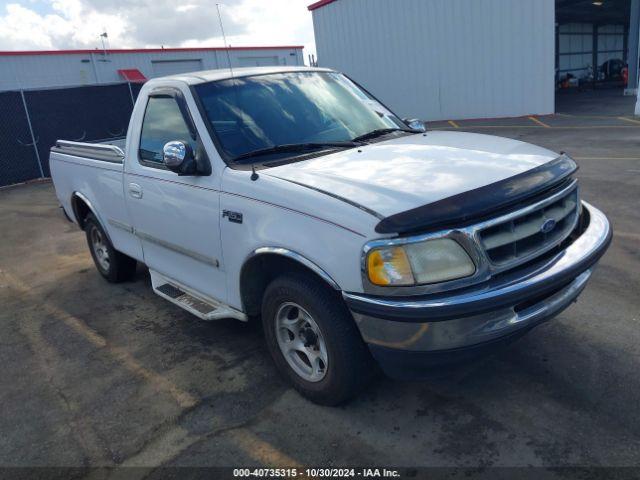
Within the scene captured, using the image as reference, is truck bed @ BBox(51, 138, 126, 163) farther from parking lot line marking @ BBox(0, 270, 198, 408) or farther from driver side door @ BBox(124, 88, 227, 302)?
parking lot line marking @ BBox(0, 270, 198, 408)

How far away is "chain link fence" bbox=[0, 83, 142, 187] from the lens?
1424cm

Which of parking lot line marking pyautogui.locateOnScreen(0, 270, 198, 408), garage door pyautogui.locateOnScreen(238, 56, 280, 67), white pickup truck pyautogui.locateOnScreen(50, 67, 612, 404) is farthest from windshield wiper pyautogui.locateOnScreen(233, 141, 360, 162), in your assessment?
garage door pyautogui.locateOnScreen(238, 56, 280, 67)

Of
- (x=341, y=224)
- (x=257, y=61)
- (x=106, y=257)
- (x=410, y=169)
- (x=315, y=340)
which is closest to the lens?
(x=341, y=224)

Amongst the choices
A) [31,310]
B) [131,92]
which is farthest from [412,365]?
[131,92]

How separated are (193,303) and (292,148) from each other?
139 centimetres

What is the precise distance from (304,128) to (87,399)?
7.65 feet

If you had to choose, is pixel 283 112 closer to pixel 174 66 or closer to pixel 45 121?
pixel 45 121

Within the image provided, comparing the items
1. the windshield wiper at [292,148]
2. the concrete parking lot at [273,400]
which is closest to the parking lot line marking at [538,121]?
the concrete parking lot at [273,400]

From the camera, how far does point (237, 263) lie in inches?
137

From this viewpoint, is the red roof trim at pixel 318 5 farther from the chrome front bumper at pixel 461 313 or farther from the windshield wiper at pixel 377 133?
the chrome front bumper at pixel 461 313

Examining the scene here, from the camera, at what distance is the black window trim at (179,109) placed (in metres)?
3.84

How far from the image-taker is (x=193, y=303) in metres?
4.14

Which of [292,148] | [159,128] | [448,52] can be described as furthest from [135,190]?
[448,52]

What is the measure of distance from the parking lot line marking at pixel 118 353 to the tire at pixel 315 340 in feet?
2.20
